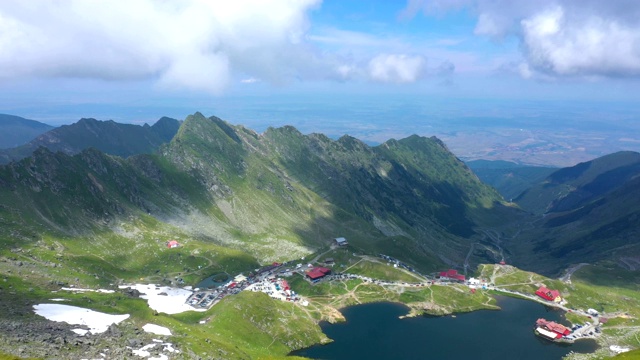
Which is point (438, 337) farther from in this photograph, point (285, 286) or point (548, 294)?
point (548, 294)

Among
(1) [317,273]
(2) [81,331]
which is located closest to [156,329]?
(2) [81,331]

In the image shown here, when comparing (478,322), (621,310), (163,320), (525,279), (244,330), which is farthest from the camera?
(525,279)

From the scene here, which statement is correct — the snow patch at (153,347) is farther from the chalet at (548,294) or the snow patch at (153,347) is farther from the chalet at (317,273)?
the chalet at (548,294)

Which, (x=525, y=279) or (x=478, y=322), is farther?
(x=525, y=279)

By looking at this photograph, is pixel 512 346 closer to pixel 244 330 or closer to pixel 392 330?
pixel 392 330

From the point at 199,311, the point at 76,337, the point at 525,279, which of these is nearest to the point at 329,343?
the point at 199,311

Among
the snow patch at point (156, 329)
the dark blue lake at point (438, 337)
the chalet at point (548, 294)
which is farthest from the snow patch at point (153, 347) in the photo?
the chalet at point (548, 294)

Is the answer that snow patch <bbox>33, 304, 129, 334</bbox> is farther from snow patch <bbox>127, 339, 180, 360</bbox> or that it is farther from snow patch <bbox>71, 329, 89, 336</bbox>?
snow patch <bbox>127, 339, 180, 360</bbox>
